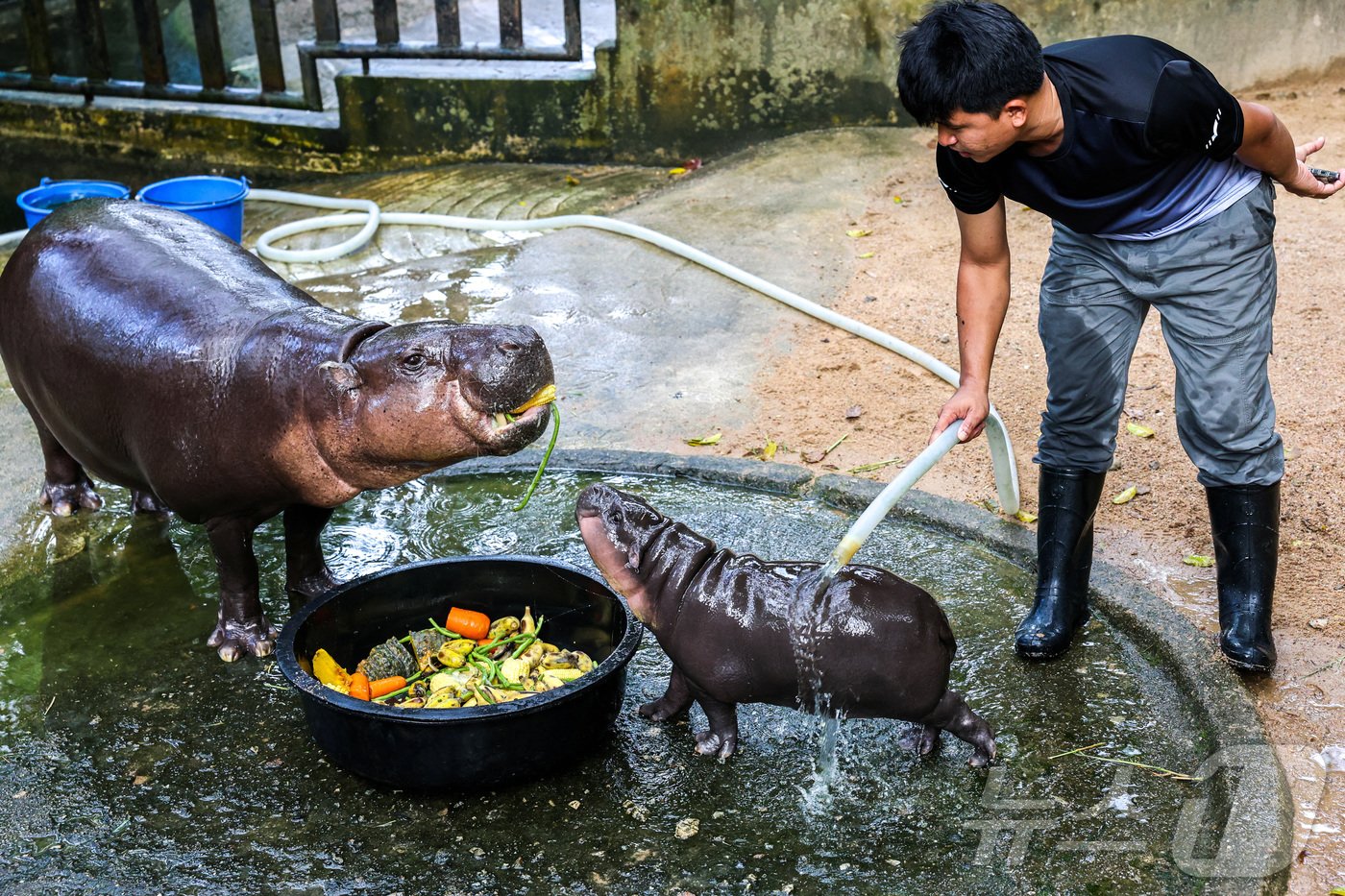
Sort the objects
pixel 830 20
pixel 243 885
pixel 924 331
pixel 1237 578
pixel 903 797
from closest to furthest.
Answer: pixel 243 885 < pixel 903 797 < pixel 1237 578 < pixel 924 331 < pixel 830 20

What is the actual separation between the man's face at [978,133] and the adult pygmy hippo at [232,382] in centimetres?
115

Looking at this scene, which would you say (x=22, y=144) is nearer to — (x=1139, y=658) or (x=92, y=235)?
(x=92, y=235)

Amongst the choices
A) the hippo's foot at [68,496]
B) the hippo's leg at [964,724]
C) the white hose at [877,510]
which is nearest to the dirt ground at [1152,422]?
the hippo's leg at [964,724]

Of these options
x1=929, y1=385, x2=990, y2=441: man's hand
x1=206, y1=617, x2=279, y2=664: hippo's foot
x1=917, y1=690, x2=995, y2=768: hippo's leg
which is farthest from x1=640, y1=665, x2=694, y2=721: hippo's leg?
x1=206, y1=617, x2=279, y2=664: hippo's foot

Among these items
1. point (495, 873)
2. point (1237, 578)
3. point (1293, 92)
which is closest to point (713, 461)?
point (1237, 578)

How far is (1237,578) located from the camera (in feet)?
12.8

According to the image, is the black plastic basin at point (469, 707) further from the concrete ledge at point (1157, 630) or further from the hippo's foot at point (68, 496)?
the hippo's foot at point (68, 496)

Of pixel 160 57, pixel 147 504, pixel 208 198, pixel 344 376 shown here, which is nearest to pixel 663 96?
pixel 208 198

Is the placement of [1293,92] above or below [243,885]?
above

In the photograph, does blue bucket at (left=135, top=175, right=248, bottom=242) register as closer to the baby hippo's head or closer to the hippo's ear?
the hippo's ear

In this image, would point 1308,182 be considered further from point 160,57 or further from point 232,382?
point 160,57

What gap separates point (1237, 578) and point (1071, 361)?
800 mm

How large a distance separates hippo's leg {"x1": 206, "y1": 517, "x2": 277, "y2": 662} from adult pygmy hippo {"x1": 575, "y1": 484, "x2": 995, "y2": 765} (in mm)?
1237

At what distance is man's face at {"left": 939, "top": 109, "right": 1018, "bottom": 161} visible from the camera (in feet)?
10.6
